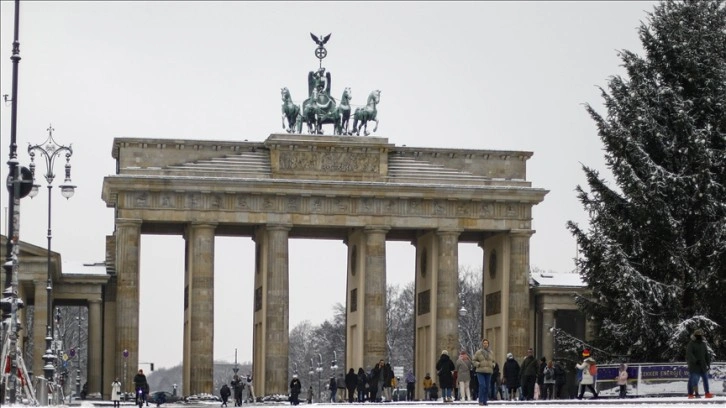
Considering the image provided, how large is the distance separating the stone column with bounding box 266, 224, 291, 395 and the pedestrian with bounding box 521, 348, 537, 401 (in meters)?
33.6

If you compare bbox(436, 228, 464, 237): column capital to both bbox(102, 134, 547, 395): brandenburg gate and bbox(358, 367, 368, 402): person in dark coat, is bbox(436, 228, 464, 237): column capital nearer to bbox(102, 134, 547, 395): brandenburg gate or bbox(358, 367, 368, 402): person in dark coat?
bbox(102, 134, 547, 395): brandenburg gate

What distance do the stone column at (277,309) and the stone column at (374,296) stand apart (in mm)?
4270

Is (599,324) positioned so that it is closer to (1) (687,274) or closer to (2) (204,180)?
(1) (687,274)

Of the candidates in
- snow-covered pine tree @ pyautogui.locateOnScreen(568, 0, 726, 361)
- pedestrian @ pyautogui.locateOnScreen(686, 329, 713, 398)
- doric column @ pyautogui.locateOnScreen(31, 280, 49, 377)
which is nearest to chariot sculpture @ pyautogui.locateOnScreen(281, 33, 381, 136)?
doric column @ pyautogui.locateOnScreen(31, 280, 49, 377)

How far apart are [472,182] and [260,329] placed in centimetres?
1406

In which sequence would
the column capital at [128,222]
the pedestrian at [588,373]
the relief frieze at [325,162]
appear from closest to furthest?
1. the pedestrian at [588,373]
2. the column capital at [128,222]
3. the relief frieze at [325,162]

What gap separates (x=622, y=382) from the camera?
179 ft

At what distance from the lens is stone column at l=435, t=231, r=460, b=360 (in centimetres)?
9562

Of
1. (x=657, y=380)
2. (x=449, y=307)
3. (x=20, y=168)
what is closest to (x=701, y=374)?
(x=657, y=380)

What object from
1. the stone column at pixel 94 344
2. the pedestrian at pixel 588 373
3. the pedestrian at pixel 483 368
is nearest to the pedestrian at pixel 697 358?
the pedestrian at pixel 483 368

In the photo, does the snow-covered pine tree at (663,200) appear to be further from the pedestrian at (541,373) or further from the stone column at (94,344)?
the stone column at (94,344)

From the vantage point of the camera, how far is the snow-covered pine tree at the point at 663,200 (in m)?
60.0

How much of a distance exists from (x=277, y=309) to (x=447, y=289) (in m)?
9.25

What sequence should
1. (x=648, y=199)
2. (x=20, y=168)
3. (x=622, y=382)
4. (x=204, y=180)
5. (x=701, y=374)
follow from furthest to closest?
(x=204, y=180) → (x=648, y=199) → (x=622, y=382) → (x=701, y=374) → (x=20, y=168)
